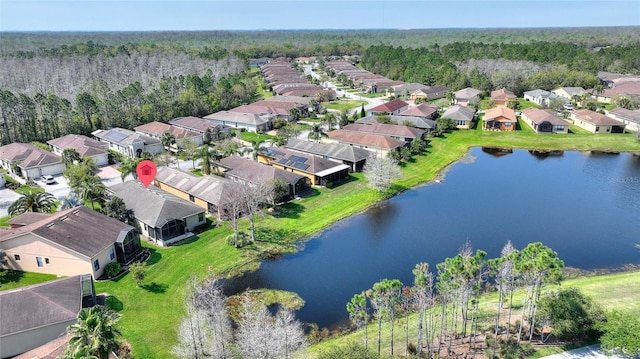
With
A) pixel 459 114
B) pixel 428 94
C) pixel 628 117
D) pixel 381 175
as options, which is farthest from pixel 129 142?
pixel 628 117

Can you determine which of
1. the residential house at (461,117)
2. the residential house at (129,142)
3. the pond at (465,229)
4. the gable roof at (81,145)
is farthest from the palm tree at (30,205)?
the residential house at (461,117)

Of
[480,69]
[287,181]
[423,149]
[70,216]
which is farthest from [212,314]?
[480,69]

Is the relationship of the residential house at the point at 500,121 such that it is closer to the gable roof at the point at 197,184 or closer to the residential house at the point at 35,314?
the gable roof at the point at 197,184

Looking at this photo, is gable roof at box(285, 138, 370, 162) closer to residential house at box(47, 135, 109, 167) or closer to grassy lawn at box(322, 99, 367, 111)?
residential house at box(47, 135, 109, 167)

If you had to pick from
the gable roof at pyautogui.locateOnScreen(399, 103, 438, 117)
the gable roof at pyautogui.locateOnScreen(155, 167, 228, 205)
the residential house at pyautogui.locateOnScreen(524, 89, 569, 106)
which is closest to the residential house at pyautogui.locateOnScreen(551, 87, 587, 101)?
the residential house at pyautogui.locateOnScreen(524, 89, 569, 106)

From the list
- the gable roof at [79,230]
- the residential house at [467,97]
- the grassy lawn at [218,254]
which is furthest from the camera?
the residential house at [467,97]

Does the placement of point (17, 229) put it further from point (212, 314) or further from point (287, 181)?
point (287, 181)
